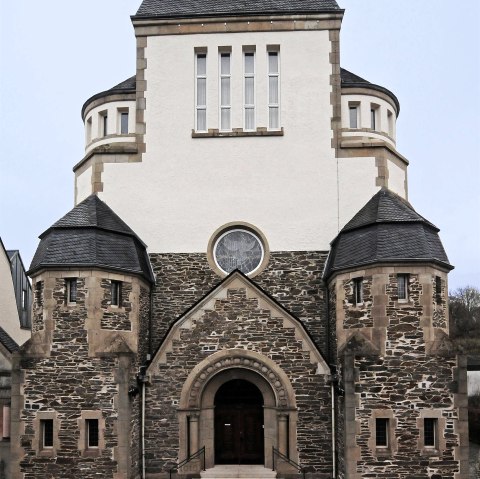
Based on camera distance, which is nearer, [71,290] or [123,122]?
[71,290]

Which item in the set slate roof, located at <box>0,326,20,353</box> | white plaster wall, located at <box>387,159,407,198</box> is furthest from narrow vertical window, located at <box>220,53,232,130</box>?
slate roof, located at <box>0,326,20,353</box>

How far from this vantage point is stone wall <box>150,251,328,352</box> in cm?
2273

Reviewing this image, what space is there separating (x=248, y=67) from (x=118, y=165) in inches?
211

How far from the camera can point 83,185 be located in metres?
25.1

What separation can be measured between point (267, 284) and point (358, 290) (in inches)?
137

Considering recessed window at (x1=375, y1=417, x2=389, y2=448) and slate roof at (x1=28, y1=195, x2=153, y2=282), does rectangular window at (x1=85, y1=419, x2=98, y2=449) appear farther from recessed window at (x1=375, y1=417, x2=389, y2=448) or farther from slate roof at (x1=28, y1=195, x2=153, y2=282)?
recessed window at (x1=375, y1=417, x2=389, y2=448)

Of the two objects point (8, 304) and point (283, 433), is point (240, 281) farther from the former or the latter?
point (8, 304)

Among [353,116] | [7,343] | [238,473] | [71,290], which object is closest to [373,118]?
[353,116]

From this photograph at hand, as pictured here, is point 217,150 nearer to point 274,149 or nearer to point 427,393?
point 274,149

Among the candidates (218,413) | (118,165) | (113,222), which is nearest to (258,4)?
(118,165)

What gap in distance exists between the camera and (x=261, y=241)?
76.8 ft

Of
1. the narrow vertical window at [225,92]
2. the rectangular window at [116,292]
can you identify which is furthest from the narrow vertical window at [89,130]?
the rectangular window at [116,292]

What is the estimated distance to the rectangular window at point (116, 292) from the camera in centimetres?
2075

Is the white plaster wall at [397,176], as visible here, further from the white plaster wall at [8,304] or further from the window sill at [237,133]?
the white plaster wall at [8,304]
